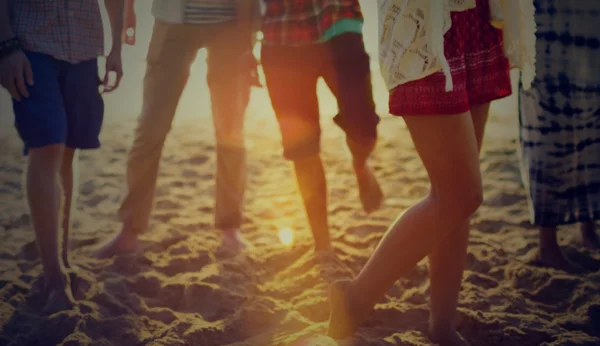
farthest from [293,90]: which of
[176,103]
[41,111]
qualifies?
[41,111]

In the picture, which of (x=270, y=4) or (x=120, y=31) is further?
(x=120, y=31)

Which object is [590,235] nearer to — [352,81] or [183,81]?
[352,81]

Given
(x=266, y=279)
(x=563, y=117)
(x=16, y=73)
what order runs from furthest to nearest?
1. (x=266, y=279)
2. (x=563, y=117)
3. (x=16, y=73)

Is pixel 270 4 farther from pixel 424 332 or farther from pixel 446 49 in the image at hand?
pixel 424 332

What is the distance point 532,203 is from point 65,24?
7.06ft

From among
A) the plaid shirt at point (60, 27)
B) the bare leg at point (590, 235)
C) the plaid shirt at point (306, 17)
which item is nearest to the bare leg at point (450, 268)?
the plaid shirt at point (306, 17)

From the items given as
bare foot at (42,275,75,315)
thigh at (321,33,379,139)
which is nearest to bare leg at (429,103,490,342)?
thigh at (321,33,379,139)

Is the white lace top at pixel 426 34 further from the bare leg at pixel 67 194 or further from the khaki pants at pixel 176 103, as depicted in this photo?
the bare leg at pixel 67 194

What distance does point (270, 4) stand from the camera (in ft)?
7.05

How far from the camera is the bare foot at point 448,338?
1.74 m

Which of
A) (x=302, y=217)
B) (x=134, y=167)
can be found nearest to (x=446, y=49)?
(x=134, y=167)

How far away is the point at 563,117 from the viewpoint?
226cm

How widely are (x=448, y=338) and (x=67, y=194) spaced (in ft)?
5.61

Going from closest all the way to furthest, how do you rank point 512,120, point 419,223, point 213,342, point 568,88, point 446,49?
point 446,49
point 419,223
point 213,342
point 568,88
point 512,120
